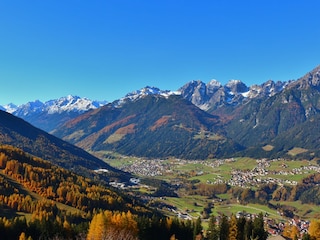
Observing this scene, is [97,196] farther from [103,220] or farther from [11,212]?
[103,220]

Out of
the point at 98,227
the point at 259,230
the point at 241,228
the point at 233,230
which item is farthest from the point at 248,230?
the point at 98,227

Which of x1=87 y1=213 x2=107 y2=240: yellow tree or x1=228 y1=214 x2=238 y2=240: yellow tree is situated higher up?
x1=228 y1=214 x2=238 y2=240: yellow tree

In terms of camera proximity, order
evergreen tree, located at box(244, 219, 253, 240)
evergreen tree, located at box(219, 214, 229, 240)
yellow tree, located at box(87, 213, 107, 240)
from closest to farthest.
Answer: yellow tree, located at box(87, 213, 107, 240), evergreen tree, located at box(244, 219, 253, 240), evergreen tree, located at box(219, 214, 229, 240)

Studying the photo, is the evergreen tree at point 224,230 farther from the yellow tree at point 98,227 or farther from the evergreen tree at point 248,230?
the yellow tree at point 98,227

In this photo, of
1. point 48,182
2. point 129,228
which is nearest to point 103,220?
point 129,228

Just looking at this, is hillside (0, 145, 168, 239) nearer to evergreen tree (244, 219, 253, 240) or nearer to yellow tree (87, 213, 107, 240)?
yellow tree (87, 213, 107, 240)

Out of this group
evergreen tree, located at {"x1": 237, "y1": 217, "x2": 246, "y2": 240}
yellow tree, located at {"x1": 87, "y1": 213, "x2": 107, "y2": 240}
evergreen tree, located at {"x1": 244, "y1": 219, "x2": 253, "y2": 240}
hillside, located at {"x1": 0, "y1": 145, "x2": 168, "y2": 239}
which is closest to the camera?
yellow tree, located at {"x1": 87, "y1": 213, "x2": 107, "y2": 240}

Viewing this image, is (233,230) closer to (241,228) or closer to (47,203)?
(241,228)

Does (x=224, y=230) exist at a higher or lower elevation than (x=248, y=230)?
lower

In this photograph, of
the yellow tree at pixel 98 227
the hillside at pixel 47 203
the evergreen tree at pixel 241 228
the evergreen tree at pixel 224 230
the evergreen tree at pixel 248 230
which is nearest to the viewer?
the yellow tree at pixel 98 227

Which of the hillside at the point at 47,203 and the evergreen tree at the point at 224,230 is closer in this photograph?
the hillside at the point at 47,203

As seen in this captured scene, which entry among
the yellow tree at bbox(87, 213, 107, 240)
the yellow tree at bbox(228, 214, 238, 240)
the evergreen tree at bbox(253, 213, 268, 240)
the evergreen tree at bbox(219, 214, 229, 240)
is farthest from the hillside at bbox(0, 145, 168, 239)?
the evergreen tree at bbox(253, 213, 268, 240)

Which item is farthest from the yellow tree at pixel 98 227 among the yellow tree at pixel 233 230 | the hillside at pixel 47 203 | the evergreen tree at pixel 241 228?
the evergreen tree at pixel 241 228

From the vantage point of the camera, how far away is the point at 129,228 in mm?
98438
